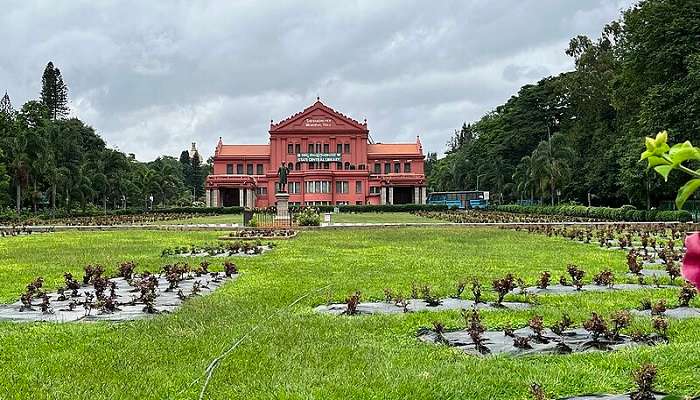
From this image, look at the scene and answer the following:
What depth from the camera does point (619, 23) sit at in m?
41.3

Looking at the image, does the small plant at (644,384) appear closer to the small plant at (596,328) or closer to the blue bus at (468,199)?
the small plant at (596,328)

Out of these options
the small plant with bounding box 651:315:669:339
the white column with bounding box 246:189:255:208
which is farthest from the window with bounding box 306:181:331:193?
the small plant with bounding box 651:315:669:339

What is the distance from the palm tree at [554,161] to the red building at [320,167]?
19445 millimetres

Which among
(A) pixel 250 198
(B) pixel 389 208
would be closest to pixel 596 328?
(B) pixel 389 208

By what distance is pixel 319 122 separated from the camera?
66.4 m

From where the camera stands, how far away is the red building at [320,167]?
61969mm

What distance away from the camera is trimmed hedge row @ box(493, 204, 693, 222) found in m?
28.5

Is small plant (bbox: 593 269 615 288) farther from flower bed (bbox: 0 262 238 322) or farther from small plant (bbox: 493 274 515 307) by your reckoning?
flower bed (bbox: 0 262 238 322)

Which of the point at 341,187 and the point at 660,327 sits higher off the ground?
the point at 341,187

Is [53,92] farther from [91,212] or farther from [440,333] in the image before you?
[440,333]

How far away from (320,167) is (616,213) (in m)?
37.0

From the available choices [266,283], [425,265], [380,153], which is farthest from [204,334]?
[380,153]

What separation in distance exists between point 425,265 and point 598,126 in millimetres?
36932

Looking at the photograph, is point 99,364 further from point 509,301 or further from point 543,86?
point 543,86
